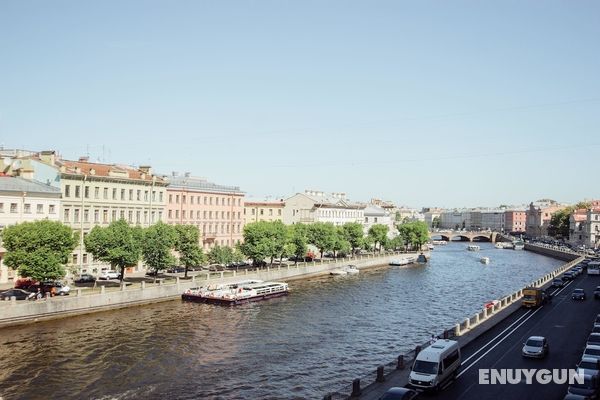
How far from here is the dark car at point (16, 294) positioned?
2311 inches

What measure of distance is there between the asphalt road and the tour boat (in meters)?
33.5

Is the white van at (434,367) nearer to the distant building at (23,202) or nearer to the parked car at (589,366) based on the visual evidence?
the parked car at (589,366)

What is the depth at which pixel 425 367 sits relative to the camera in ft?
108

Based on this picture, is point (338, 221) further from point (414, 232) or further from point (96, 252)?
point (96, 252)

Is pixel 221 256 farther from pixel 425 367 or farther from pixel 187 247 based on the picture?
pixel 425 367

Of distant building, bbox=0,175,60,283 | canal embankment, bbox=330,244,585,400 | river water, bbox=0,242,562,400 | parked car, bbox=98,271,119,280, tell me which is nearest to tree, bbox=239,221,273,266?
river water, bbox=0,242,562,400

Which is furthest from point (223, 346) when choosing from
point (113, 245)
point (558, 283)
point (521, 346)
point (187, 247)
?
point (558, 283)

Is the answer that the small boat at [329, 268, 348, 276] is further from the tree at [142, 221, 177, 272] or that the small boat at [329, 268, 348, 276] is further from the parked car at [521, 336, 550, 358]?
the parked car at [521, 336, 550, 358]

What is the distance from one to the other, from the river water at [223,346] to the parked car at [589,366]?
49.6ft

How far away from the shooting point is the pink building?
A: 102 metres

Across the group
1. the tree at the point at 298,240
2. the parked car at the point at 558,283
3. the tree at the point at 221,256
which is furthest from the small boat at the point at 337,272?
the parked car at the point at 558,283

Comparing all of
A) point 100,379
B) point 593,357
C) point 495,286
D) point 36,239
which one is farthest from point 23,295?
point 495,286

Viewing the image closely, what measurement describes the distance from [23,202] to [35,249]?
13.1 m

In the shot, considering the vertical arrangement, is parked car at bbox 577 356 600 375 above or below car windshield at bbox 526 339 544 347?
above
